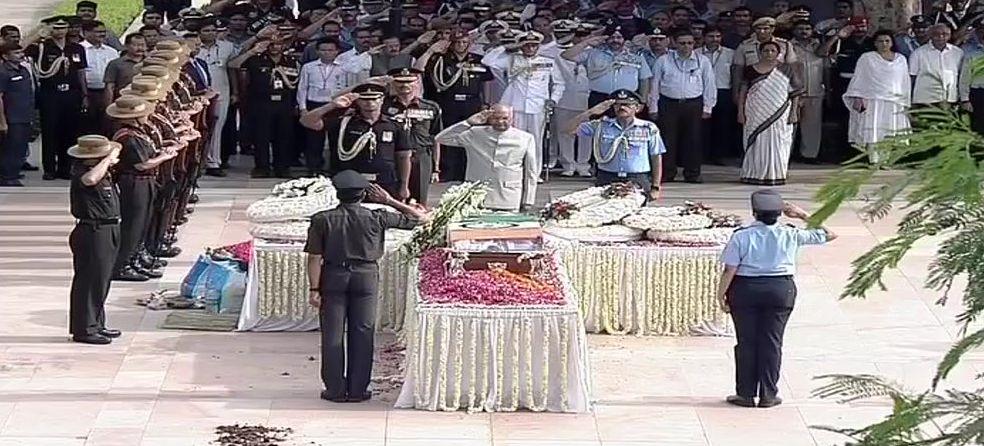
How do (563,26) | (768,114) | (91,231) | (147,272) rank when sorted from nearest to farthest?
1. (91,231)
2. (147,272)
3. (768,114)
4. (563,26)

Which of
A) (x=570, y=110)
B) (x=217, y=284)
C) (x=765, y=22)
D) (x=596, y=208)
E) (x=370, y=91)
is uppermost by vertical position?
(x=765, y=22)

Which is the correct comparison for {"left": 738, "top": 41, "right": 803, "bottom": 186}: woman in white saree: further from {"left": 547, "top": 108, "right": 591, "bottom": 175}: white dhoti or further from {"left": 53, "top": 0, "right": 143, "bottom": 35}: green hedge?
{"left": 53, "top": 0, "right": 143, "bottom": 35}: green hedge

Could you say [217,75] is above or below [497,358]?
above

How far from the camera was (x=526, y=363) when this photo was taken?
1029cm

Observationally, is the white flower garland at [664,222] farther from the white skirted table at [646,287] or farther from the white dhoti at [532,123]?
the white dhoti at [532,123]

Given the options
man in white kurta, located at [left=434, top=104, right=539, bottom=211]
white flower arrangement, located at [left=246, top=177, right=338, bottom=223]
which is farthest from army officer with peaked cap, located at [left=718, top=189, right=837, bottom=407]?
man in white kurta, located at [left=434, top=104, right=539, bottom=211]

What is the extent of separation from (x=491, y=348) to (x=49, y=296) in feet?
15.2

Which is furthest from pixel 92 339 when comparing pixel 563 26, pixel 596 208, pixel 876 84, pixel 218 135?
pixel 876 84

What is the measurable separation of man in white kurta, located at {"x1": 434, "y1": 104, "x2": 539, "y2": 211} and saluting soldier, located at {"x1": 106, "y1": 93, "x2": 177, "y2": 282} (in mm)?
2218

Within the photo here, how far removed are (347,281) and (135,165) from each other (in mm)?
3474

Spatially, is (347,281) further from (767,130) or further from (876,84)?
(876,84)

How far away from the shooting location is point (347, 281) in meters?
10.4

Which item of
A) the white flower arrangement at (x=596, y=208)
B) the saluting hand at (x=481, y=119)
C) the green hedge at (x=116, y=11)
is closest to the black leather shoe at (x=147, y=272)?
the saluting hand at (x=481, y=119)

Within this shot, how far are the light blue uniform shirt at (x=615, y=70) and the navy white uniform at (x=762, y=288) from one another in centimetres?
764
